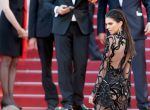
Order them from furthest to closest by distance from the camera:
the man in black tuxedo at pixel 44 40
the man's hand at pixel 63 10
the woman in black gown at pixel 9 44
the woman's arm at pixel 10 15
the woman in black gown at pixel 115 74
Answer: the man in black tuxedo at pixel 44 40, the woman in black gown at pixel 9 44, the woman's arm at pixel 10 15, the man's hand at pixel 63 10, the woman in black gown at pixel 115 74

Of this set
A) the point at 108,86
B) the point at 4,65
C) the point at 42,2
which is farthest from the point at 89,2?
the point at 108,86

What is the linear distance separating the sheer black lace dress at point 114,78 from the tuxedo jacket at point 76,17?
57.3 inches

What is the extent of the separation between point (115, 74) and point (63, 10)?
1649 mm

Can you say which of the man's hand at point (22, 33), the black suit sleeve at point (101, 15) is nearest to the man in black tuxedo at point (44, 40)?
the man's hand at point (22, 33)

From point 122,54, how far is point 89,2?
1.76 metres

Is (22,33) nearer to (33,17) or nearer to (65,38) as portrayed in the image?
(33,17)

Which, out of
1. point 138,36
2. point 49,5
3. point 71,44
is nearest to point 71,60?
point 71,44

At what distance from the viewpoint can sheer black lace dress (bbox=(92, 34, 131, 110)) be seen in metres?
5.96

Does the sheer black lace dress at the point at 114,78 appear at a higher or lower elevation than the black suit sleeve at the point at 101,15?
lower

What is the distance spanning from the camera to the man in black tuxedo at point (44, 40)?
305 inches

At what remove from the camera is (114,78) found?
5988mm

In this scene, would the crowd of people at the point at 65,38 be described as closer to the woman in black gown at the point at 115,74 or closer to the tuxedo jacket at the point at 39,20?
the tuxedo jacket at the point at 39,20

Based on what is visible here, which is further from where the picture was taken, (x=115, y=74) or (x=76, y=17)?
(x=76, y=17)

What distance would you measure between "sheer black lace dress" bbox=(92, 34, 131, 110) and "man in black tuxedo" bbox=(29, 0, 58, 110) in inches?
72.4
